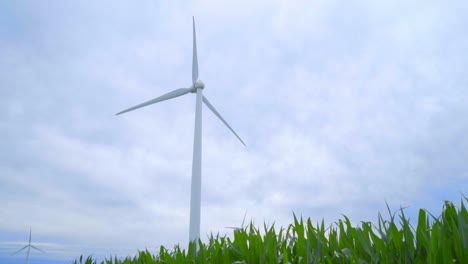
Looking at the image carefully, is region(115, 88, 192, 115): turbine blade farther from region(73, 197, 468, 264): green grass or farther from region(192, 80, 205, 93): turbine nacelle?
region(73, 197, 468, 264): green grass

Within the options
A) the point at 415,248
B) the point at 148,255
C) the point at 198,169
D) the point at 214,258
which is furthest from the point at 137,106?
the point at 415,248

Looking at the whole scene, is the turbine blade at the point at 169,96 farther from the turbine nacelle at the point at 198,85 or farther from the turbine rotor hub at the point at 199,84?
the turbine rotor hub at the point at 199,84

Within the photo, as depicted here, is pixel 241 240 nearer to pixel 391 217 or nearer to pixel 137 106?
pixel 391 217

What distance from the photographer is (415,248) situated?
3977 millimetres

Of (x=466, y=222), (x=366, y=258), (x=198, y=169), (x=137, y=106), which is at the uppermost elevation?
(x=137, y=106)

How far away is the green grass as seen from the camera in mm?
3639

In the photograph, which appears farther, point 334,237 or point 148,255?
point 148,255

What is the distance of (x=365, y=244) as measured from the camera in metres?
4.22

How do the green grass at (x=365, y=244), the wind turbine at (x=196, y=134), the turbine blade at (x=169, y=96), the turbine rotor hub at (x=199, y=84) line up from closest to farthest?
the green grass at (x=365, y=244) < the wind turbine at (x=196, y=134) < the turbine rotor hub at (x=199, y=84) < the turbine blade at (x=169, y=96)

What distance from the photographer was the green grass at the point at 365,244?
143 inches

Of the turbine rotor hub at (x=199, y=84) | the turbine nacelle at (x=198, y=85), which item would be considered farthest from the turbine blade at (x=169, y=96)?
the turbine rotor hub at (x=199, y=84)

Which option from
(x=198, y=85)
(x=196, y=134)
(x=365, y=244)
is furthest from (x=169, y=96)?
(x=365, y=244)

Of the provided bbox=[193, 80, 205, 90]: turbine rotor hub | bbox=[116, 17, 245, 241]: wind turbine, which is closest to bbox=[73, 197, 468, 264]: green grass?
bbox=[116, 17, 245, 241]: wind turbine

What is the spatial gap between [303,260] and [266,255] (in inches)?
17.1
